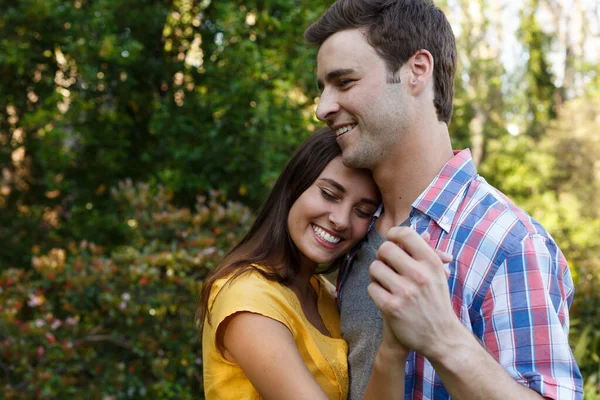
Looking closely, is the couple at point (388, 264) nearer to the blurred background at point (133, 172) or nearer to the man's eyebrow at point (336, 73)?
the man's eyebrow at point (336, 73)

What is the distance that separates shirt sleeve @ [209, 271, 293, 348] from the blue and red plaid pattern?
0.46 meters

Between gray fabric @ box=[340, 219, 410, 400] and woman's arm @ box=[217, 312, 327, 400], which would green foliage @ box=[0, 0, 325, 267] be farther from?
woman's arm @ box=[217, 312, 327, 400]

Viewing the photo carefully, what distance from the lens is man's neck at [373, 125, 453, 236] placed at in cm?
211

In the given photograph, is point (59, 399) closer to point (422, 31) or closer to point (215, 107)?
point (215, 107)

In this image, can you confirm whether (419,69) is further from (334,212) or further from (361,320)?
(361,320)

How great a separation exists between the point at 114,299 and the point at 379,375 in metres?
2.77

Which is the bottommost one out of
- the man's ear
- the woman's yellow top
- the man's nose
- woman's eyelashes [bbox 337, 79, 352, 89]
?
the woman's yellow top

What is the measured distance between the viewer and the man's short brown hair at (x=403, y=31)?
2.09 m

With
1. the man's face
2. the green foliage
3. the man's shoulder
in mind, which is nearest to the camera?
the man's shoulder

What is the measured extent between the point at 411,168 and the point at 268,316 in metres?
0.64

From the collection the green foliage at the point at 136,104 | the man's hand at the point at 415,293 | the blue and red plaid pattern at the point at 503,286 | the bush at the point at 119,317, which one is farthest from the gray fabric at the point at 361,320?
the green foliage at the point at 136,104

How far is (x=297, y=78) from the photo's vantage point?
17.9ft

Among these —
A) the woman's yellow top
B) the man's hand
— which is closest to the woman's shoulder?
the woman's yellow top

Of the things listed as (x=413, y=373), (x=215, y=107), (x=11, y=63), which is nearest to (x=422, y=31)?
(x=413, y=373)
